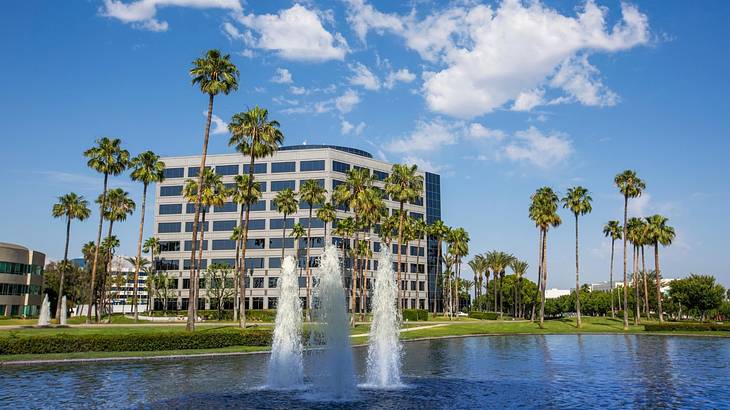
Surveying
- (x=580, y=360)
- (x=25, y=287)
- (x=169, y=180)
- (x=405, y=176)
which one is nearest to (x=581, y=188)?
(x=405, y=176)

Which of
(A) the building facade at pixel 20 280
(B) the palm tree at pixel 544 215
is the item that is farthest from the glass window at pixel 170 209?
(B) the palm tree at pixel 544 215

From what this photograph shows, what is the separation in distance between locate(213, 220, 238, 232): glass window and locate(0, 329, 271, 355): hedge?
255 feet

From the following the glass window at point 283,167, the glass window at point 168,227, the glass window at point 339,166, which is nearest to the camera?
the glass window at point 339,166

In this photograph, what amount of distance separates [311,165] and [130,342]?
82.0 meters

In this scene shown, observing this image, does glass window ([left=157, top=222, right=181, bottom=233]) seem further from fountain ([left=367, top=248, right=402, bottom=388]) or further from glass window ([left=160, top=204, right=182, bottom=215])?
fountain ([left=367, top=248, right=402, bottom=388])

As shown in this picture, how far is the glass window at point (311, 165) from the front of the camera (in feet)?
383

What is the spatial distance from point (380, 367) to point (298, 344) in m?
4.69

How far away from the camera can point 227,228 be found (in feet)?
388

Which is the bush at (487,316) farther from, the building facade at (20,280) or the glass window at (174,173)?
the building facade at (20,280)

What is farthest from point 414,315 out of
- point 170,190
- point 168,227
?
point 170,190

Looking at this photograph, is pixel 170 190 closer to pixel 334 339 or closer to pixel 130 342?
pixel 130 342

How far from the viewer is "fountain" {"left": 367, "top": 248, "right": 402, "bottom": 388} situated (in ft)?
84.0

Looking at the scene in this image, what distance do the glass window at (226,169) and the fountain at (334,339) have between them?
9830 cm

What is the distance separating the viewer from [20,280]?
97.2 m
